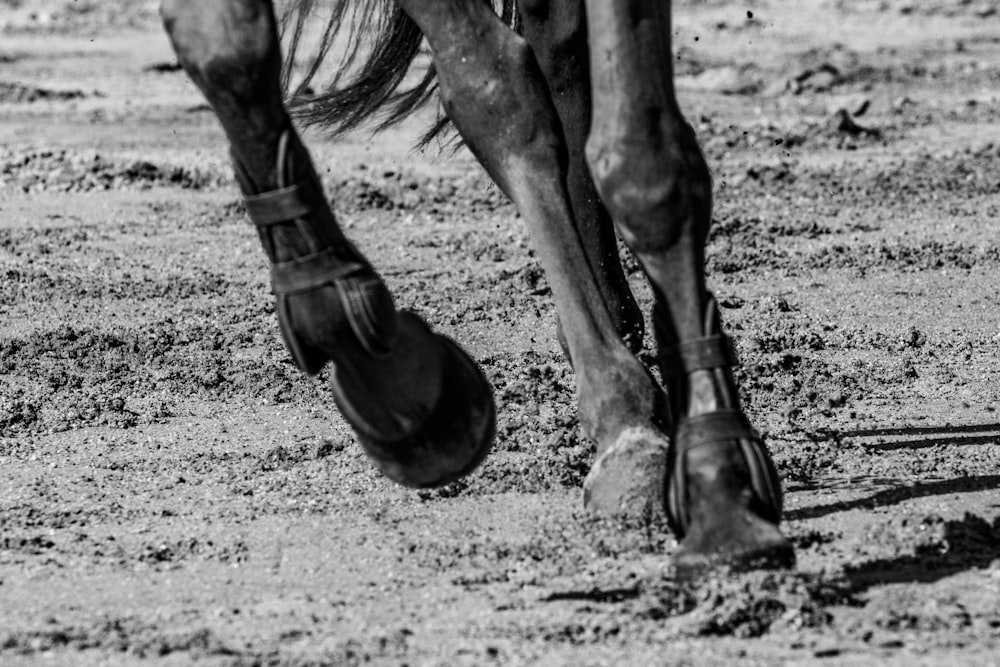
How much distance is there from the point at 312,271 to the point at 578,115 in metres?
1.24

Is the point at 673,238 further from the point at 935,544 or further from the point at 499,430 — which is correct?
the point at 499,430

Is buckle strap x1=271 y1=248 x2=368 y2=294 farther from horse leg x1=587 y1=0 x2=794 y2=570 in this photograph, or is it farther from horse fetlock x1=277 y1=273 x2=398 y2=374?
horse leg x1=587 y1=0 x2=794 y2=570

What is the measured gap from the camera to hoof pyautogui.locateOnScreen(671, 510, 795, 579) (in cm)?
295

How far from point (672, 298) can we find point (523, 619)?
591 mm

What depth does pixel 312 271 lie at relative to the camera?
3072mm

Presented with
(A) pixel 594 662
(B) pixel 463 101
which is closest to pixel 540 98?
(B) pixel 463 101

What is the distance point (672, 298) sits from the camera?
10.2 feet

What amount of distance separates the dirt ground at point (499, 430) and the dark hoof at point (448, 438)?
0.18m

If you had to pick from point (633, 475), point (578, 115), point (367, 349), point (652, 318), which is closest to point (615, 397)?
point (633, 475)

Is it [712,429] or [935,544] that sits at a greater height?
[712,429]

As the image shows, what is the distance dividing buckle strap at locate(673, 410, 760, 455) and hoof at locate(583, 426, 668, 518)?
1.08 feet

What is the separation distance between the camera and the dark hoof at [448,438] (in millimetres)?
3246

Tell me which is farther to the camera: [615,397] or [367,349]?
[615,397]

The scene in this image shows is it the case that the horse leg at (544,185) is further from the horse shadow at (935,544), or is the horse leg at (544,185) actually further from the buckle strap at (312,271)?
the buckle strap at (312,271)
